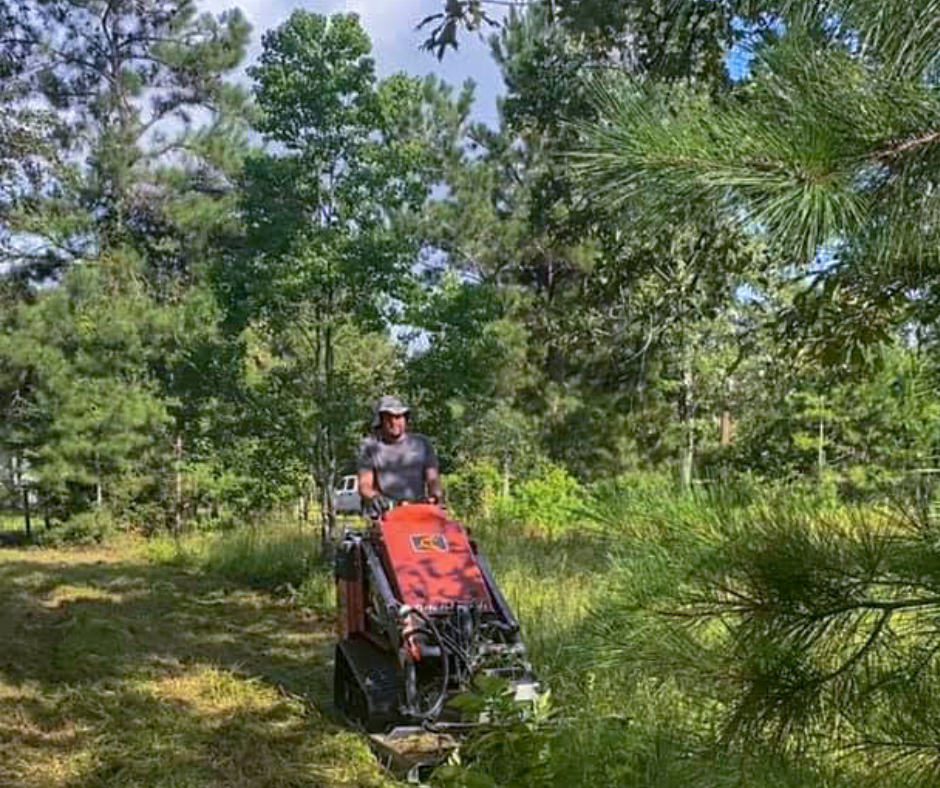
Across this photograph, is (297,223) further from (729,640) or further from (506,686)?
(729,640)

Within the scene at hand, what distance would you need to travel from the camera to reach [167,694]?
205 inches

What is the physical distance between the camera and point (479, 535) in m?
9.17

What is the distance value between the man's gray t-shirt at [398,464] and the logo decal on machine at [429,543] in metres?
0.57

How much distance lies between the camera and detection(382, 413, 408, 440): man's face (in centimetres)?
507

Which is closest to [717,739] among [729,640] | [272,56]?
[729,640]

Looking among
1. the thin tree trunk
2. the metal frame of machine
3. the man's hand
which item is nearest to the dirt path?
the metal frame of machine

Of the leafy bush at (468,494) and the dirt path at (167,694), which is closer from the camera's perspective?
the dirt path at (167,694)

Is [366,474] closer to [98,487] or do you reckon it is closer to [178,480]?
[98,487]

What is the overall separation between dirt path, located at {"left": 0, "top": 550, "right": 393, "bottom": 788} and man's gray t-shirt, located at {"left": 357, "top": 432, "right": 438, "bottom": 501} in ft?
3.49

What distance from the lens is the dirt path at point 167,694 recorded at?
4.05 meters

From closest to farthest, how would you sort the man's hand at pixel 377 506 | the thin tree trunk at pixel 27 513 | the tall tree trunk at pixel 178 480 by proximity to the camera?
1. the man's hand at pixel 377 506
2. the thin tree trunk at pixel 27 513
3. the tall tree trunk at pixel 178 480

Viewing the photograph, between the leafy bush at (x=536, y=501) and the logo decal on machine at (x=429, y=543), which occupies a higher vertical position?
the logo decal on machine at (x=429, y=543)

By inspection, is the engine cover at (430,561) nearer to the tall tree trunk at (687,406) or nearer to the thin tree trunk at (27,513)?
the tall tree trunk at (687,406)

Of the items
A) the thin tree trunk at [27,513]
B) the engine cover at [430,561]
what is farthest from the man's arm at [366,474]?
the thin tree trunk at [27,513]
